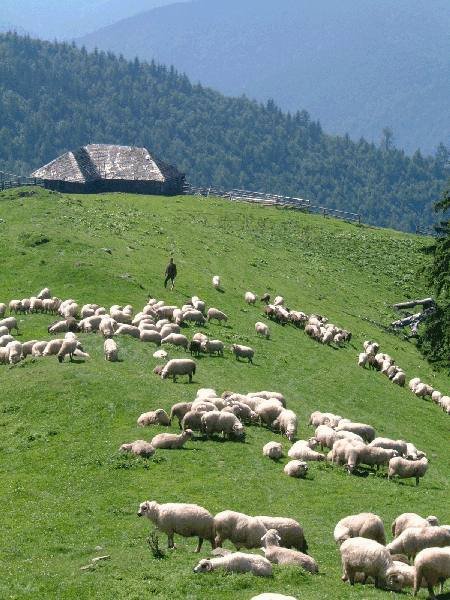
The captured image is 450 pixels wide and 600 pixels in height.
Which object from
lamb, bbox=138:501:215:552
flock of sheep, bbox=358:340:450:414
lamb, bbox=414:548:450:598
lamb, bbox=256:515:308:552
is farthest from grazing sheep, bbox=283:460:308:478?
flock of sheep, bbox=358:340:450:414

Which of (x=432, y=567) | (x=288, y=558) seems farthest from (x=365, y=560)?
(x=288, y=558)

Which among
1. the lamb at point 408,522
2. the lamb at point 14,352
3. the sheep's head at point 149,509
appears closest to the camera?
the sheep's head at point 149,509

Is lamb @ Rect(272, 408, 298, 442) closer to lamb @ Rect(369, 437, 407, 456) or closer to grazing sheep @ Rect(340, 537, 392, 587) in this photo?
lamb @ Rect(369, 437, 407, 456)

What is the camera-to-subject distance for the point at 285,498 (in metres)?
25.2

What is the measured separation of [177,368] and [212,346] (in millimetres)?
6487

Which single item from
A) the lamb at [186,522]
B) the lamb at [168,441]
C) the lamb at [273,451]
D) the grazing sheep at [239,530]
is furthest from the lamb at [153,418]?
the grazing sheep at [239,530]

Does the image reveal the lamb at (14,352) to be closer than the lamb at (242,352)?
Yes

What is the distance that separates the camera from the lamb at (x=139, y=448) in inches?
1072

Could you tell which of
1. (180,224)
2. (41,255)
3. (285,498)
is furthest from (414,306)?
(285,498)

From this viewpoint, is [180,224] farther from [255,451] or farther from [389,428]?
[255,451]

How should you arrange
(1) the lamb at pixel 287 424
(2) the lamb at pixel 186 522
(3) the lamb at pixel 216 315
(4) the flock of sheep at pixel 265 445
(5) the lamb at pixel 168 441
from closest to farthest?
1. (4) the flock of sheep at pixel 265 445
2. (2) the lamb at pixel 186 522
3. (5) the lamb at pixel 168 441
4. (1) the lamb at pixel 287 424
5. (3) the lamb at pixel 216 315

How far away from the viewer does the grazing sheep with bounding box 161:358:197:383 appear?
36438 mm

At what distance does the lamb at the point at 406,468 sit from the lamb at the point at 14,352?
16.4 metres

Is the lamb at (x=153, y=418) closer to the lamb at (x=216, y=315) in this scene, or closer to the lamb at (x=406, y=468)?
the lamb at (x=406, y=468)
